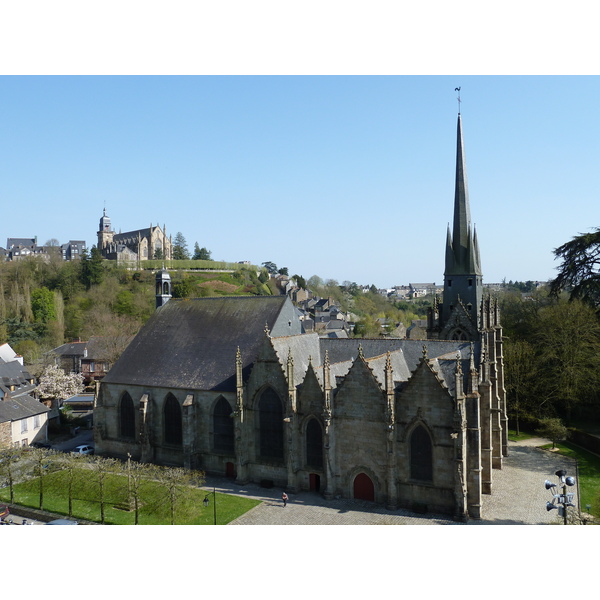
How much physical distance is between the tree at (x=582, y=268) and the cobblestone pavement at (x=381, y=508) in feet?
63.4

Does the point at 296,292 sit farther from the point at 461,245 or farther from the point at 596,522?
the point at 596,522

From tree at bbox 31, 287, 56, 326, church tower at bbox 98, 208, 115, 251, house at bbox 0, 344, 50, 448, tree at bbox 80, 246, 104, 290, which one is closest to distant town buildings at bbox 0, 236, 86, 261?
church tower at bbox 98, 208, 115, 251

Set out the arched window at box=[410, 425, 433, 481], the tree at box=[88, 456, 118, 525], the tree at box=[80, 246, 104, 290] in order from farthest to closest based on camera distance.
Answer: the tree at box=[80, 246, 104, 290] < the tree at box=[88, 456, 118, 525] < the arched window at box=[410, 425, 433, 481]

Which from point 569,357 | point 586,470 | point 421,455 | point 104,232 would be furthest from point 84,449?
point 104,232

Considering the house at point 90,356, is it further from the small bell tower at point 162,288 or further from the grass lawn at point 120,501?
the grass lawn at point 120,501

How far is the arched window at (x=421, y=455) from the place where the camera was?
27.1 metres

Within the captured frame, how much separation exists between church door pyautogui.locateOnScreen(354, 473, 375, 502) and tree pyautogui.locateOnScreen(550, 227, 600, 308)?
30415 mm

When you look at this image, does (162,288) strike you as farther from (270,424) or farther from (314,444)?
(314,444)

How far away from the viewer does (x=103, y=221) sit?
14525 centimetres

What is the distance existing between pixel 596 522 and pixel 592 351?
90.7 feet

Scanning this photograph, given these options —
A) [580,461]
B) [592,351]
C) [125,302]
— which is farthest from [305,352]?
[125,302]

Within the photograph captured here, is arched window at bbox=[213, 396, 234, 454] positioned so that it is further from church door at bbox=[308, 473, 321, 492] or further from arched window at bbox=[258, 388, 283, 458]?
church door at bbox=[308, 473, 321, 492]

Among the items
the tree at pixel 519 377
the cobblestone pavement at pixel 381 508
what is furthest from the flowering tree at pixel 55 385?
the tree at pixel 519 377

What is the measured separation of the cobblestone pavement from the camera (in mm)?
25969
